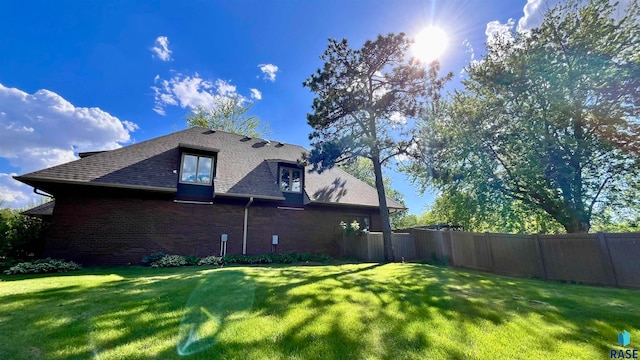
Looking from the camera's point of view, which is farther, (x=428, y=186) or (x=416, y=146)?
(x=428, y=186)

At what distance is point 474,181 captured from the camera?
13.0 meters

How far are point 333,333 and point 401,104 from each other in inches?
452

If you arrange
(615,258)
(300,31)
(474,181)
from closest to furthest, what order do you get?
(615,258) < (300,31) < (474,181)

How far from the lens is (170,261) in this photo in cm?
1046

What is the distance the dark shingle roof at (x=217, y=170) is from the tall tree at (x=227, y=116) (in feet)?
30.9

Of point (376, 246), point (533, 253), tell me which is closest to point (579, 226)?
point (533, 253)

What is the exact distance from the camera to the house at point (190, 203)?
10.3m

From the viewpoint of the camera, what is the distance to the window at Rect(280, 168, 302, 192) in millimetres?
14764

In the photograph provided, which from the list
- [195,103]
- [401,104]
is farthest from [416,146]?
[195,103]

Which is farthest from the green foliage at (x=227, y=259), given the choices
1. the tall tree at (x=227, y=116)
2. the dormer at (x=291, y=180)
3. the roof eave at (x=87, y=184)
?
the tall tree at (x=227, y=116)

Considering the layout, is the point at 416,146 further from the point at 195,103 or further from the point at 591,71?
the point at 195,103

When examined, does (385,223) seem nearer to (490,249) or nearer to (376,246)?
(376,246)

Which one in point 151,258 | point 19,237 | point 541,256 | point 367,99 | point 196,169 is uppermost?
point 367,99

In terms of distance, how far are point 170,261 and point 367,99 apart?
10.9 meters
